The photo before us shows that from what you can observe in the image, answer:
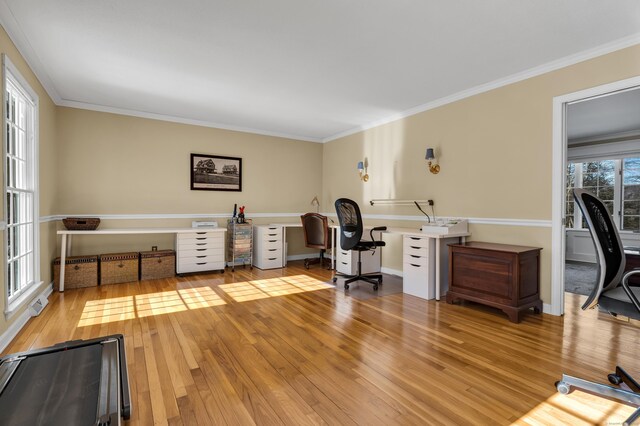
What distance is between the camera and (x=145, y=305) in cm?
355

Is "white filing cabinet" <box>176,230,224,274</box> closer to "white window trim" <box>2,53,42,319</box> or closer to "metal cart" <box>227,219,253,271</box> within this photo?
"metal cart" <box>227,219,253,271</box>

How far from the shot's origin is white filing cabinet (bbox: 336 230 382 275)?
4.96 metres

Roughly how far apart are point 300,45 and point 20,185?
10.1 feet

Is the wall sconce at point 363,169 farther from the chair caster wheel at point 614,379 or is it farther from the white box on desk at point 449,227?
the chair caster wheel at point 614,379

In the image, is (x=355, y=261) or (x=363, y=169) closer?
(x=355, y=261)

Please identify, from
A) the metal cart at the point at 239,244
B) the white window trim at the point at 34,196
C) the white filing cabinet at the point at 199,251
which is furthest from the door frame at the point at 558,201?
the white window trim at the point at 34,196

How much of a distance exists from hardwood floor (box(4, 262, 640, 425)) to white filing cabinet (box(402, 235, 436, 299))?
0.20 meters

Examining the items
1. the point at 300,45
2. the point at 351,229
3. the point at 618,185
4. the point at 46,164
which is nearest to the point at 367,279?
the point at 351,229

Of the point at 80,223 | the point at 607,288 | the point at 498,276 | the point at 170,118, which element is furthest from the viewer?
the point at 170,118

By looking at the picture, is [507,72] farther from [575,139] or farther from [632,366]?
[575,139]

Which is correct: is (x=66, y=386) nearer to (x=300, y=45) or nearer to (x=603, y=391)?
(x=603, y=391)

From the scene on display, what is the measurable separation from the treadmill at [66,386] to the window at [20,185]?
1.27m

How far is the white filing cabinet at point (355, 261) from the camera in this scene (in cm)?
496

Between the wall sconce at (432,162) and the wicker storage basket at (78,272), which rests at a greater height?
the wall sconce at (432,162)
